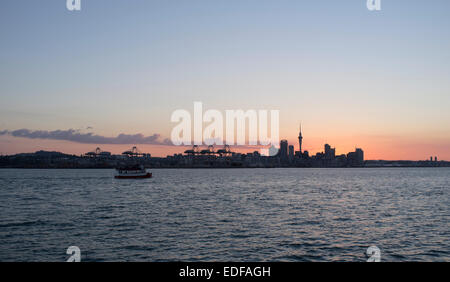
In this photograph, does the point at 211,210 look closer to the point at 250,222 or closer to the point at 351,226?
the point at 250,222

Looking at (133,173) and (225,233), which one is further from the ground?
(225,233)

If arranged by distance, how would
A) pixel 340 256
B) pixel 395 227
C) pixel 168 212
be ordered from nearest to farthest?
pixel 340 256 < pixel 395 227 < pixel 168 212

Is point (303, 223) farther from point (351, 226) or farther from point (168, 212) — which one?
point (168, 212)

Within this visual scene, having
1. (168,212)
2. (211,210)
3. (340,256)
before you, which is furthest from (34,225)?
(340,256)

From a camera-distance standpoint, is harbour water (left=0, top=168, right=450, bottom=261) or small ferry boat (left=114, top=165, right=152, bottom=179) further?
small ferry boat (left=114, top=165, right=152, bottom=179)

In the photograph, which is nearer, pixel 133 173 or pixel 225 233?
pixel 225 233

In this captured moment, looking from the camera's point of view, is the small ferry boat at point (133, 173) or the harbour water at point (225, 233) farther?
the small ferry boat at point (133, 173)
